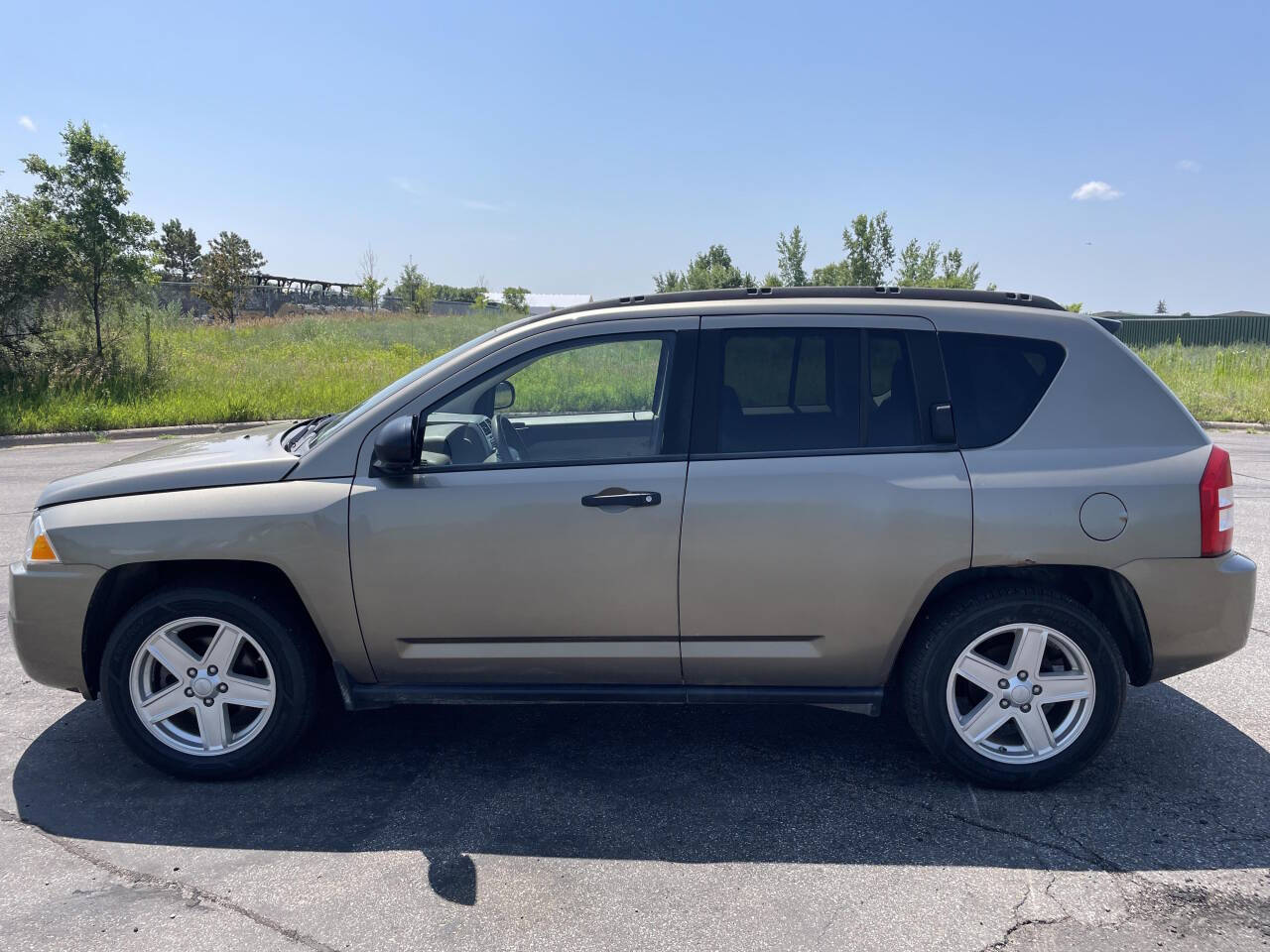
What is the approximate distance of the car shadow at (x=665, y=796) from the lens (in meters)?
3.23

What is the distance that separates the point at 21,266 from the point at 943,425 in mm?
17173

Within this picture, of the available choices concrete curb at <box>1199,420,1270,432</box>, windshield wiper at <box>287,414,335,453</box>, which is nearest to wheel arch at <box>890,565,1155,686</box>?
windshield wiper at <box>287,414,335,453</box>

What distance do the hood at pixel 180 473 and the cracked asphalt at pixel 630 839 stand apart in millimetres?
1108

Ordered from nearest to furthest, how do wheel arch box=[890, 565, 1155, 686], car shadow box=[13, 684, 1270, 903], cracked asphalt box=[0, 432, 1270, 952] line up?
cracked asphalt box=[0, 432, 1270, 952]
car shadow box=[13, 684, 1270, 903]
wheel arch box=[890, 565, 1155, 686]

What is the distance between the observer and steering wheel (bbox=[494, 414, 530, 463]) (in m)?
3.87

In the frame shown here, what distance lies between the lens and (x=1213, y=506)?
11.5ft

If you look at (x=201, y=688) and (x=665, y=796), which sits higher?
(x=201, y=688)

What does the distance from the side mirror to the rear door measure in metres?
0.80

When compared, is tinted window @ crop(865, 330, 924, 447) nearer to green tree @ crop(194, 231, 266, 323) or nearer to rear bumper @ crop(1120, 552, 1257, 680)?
rear bumper @ crop(1120, 552, 1257, 680)

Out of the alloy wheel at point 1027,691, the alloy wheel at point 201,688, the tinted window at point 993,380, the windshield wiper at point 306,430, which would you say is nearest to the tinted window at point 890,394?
the tinted window at point 993,380

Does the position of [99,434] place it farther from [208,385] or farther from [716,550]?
[716,550]

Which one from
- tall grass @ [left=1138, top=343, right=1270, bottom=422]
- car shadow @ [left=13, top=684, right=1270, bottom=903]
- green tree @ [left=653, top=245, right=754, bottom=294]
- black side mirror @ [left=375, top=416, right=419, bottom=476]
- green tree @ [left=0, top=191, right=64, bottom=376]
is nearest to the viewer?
car shadow @ [left=13, top=684, right=1270, bottom=903]

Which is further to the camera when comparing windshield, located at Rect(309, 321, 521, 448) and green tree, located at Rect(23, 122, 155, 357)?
green tree, located at Rect(23, 122, 155, 357)

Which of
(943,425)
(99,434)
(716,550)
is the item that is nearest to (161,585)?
(716,550)
